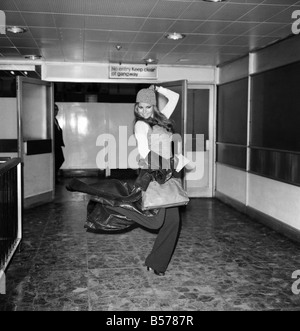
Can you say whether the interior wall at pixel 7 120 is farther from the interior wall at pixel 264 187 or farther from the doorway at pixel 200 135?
the interior wall at pixel 264 187

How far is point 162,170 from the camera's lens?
3600mm

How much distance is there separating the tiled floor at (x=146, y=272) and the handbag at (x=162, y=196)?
0.72 metres

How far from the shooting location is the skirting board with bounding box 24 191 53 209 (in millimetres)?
7238

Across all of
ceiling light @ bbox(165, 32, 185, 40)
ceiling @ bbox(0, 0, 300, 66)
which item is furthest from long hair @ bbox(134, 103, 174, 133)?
ceiling light @ bbox(165, 32, 185, 40)

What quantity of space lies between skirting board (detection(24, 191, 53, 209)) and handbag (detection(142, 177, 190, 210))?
165 inches

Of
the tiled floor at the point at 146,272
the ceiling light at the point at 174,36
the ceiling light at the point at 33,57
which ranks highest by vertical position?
the ceiling light at the point at 33,57

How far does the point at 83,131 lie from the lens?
12.0 m

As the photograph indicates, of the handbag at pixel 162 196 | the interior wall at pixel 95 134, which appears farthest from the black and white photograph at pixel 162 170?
the interior wall at pixel 95 134

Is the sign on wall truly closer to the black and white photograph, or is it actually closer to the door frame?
the black and white photograph

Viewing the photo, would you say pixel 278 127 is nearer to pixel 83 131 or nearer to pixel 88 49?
pixel 88 49

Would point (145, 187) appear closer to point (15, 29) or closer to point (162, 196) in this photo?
point (162, 196)

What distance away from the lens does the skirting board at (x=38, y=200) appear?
724 cm
